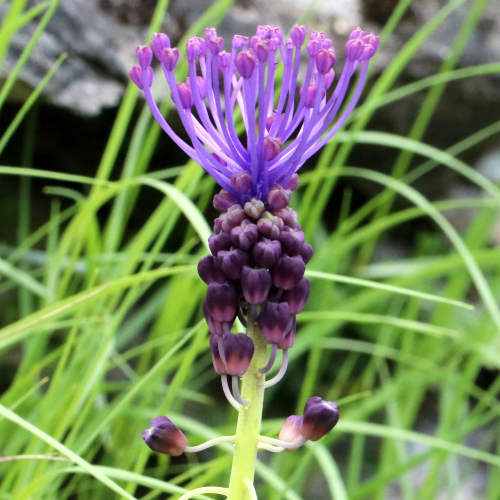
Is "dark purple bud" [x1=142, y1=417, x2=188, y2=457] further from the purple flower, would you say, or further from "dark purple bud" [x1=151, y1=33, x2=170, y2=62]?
"dark purple bud" [x1=151, y1=33, x2=170, y2=62]

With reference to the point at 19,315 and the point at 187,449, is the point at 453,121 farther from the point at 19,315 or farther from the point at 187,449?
the point at 187,449

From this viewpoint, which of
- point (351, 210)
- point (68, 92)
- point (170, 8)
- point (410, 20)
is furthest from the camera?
point (351, 210)

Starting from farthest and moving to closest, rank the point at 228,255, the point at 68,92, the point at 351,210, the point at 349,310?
the point at 351,210, the point at 68,92, the point at 349,310, the point at 228,255

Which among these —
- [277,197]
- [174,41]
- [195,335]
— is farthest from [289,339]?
[174,41]

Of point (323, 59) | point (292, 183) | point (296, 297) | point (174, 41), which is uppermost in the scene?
point (174, 41)

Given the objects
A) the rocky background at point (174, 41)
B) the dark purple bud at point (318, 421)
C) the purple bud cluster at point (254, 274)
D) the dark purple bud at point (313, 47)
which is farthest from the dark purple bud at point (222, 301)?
the rocky background at point (174, 41)

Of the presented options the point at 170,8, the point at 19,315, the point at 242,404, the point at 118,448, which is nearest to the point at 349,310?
the point at 118,448

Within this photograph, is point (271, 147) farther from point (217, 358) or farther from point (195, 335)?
point (195, 335)
